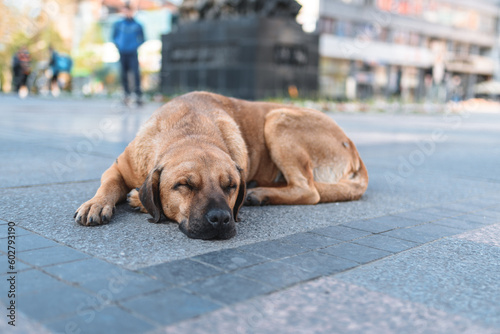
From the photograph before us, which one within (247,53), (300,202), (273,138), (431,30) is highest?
(431,30)

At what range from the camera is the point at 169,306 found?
7.30ft

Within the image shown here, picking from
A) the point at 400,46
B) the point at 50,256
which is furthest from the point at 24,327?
the point at 400,46

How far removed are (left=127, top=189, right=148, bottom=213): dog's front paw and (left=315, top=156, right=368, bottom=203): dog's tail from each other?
1.61 metres

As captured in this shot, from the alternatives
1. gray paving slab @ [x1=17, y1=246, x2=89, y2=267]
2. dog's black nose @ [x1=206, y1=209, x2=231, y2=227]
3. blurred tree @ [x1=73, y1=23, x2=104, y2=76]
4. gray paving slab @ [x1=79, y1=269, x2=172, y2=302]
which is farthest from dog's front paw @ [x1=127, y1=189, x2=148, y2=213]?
blurred tree @ [x1=73, y1=23, x2=104, y2=76]

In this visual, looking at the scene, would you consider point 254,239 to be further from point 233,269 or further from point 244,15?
point 244,15

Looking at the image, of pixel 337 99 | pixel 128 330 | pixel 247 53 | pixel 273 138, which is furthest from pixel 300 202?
pixel 337 99

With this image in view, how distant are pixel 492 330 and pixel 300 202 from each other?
2508 millimetres

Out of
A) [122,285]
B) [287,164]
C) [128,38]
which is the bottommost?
[122,285]

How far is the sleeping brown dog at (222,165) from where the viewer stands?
343 cm

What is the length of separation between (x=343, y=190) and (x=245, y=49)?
51.5 feet

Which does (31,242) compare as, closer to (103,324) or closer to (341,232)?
(103,324)

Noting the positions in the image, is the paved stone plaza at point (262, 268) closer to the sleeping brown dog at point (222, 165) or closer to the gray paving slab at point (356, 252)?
the gray paving slab at point (356, 252)

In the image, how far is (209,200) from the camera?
3.31 meters

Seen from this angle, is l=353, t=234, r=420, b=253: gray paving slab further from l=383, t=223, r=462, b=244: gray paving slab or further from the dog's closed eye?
the dog's closed eye
